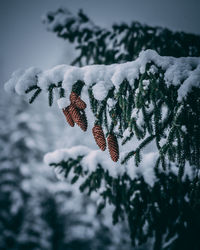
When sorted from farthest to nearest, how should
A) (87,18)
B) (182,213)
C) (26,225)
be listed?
(26,225), (87,18), (182,213)

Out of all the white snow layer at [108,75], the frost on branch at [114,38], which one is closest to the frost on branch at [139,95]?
the white snow layer at [108,75]

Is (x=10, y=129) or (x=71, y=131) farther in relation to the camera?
(x=71, y=131)

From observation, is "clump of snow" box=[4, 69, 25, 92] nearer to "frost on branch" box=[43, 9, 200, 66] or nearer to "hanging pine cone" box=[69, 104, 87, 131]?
"hanging pine cone" box=[69, 104, 87, 131]

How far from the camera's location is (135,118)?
1681 millimetres

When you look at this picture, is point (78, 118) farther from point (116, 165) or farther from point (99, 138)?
point (116, 165)

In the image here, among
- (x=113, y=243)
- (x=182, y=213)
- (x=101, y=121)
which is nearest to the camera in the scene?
(x=101, y=121)

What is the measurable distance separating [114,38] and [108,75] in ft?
8.56

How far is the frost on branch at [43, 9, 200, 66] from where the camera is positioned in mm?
3451

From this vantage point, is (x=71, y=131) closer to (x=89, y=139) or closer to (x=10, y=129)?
(x=89, y=139)

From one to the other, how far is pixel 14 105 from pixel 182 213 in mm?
13310

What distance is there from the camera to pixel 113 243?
10344mm

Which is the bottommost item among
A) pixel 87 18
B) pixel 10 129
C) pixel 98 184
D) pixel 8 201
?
pixel 8 201

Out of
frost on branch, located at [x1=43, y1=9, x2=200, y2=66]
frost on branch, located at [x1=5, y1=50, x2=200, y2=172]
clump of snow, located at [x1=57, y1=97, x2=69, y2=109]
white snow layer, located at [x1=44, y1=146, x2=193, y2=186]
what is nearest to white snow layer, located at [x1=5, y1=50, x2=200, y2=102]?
frost on branch, located at [x1=5, y1=50, x2=200, y2=172]

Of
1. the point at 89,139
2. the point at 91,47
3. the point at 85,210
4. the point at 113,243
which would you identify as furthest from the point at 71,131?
the point at 91,47
